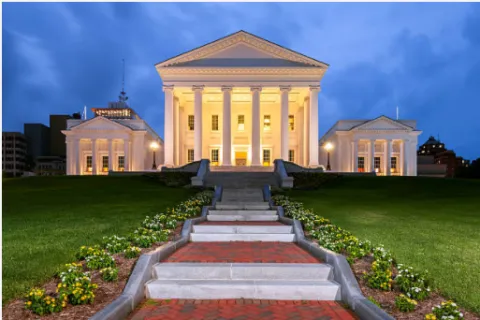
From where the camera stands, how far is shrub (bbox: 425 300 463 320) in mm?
5168

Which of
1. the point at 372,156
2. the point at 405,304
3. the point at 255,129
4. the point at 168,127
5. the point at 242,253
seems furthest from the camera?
the point at 372,156

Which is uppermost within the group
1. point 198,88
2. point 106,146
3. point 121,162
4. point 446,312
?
point 198,88

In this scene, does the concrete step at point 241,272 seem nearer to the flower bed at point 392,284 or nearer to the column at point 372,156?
the flower bed at point 392,284

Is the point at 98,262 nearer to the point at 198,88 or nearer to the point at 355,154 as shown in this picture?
the point at 198,88

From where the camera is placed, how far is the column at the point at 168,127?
37594 mm

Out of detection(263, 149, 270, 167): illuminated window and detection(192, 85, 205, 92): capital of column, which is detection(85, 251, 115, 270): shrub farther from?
detection(263, 149, 270, 167): illuminated window

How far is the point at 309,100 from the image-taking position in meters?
38.5

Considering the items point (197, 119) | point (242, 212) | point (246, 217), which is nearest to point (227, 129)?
point (197, 119)

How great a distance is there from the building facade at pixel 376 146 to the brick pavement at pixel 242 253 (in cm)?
3604

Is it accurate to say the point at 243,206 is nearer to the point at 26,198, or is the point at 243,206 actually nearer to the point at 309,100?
the point at 26,198

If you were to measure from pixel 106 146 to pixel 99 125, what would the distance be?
3551mm

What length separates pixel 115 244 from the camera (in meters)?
8.57

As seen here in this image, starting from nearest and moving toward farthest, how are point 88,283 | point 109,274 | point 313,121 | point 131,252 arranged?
point 88,283 → point 109,274 → point 131,252 → point 313,121

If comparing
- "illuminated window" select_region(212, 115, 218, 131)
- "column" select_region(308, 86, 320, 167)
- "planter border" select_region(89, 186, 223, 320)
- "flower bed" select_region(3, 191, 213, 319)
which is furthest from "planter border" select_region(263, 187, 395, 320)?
"illuminated window" select_region(212, 115, 218, 131)
